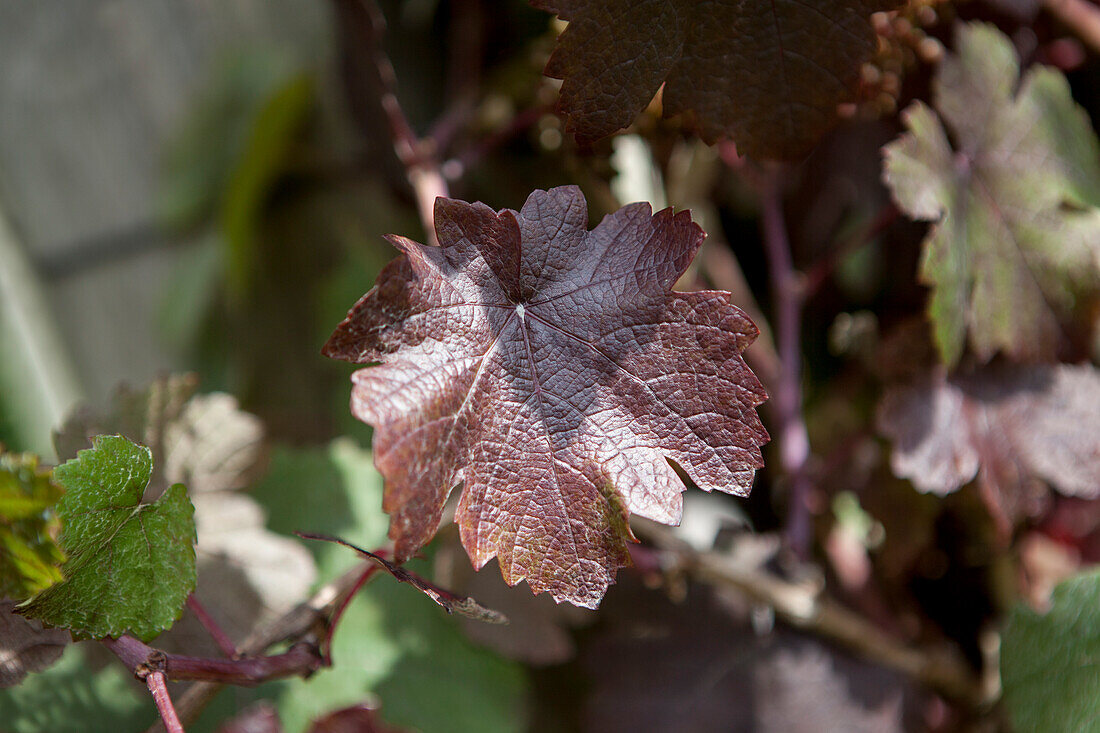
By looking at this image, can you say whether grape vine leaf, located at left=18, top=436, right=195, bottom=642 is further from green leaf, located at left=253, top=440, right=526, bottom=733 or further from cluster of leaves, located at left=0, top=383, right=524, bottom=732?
green leaf, located at left=253, top=440, right=526, bottom=733

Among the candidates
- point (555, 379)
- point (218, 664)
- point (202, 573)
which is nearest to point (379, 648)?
point (202, 573)

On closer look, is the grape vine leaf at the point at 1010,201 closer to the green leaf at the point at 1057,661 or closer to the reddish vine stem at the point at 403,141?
the green leaf at the point at 1057,661

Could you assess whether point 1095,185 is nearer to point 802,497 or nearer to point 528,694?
point 802,497

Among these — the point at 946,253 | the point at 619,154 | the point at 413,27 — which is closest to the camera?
the point at 946,253

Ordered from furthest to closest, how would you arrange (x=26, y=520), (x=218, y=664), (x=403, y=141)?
1. (x=403, y=141)
2. (x=218, y=664)
3. (x=26, y=520)

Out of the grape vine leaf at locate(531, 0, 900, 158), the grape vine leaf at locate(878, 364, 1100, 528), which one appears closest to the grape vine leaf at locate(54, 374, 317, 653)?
the grape vine leaf at locate(531, 0, 900, 158)

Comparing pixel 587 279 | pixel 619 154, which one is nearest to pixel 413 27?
pixel 619 154

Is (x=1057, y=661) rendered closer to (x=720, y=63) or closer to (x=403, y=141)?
(x=720, y=63)
